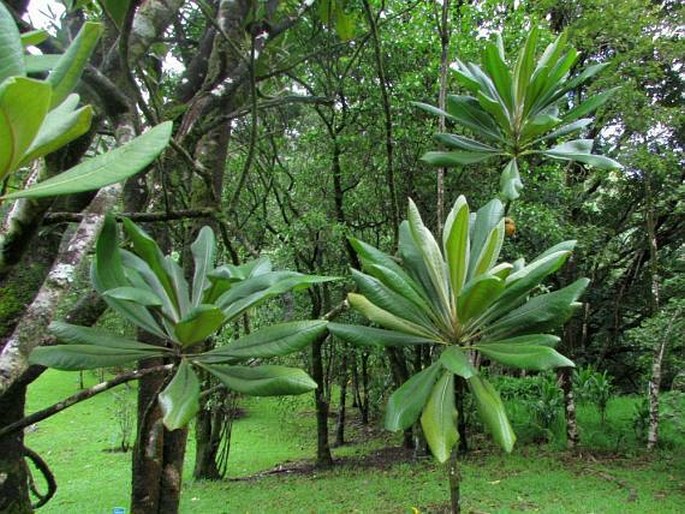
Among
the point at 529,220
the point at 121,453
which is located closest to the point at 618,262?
the point at 529,220

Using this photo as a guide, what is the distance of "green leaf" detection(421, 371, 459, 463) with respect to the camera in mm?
1067

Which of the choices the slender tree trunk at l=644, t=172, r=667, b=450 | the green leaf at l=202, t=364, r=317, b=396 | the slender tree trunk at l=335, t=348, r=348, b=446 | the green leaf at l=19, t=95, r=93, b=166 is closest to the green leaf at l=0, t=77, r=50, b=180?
the green leaf at l=19, t=95, r=93, b=166

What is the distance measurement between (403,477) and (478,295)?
18.0ft

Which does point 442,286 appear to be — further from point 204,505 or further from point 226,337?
point 204,505

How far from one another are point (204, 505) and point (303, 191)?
12.1 feet

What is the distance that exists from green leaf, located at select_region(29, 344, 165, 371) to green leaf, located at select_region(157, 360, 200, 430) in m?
0.08

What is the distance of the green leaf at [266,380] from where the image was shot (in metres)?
0.88

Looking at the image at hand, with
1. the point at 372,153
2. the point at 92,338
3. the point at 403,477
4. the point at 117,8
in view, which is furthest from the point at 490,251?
the point at 403,477

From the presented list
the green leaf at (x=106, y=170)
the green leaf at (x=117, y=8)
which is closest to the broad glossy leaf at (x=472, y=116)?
the green leaf at (x=117, y=8)

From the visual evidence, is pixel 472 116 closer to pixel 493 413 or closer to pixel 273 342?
pixel 493 413

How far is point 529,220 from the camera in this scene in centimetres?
Answer: 545

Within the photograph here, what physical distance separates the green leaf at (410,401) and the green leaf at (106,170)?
74cm

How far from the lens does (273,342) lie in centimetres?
97

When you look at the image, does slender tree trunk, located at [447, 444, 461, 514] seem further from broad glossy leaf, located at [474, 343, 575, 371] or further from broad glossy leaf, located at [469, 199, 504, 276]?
broad glossy leaf, located at [469, 199, 504, 276]
